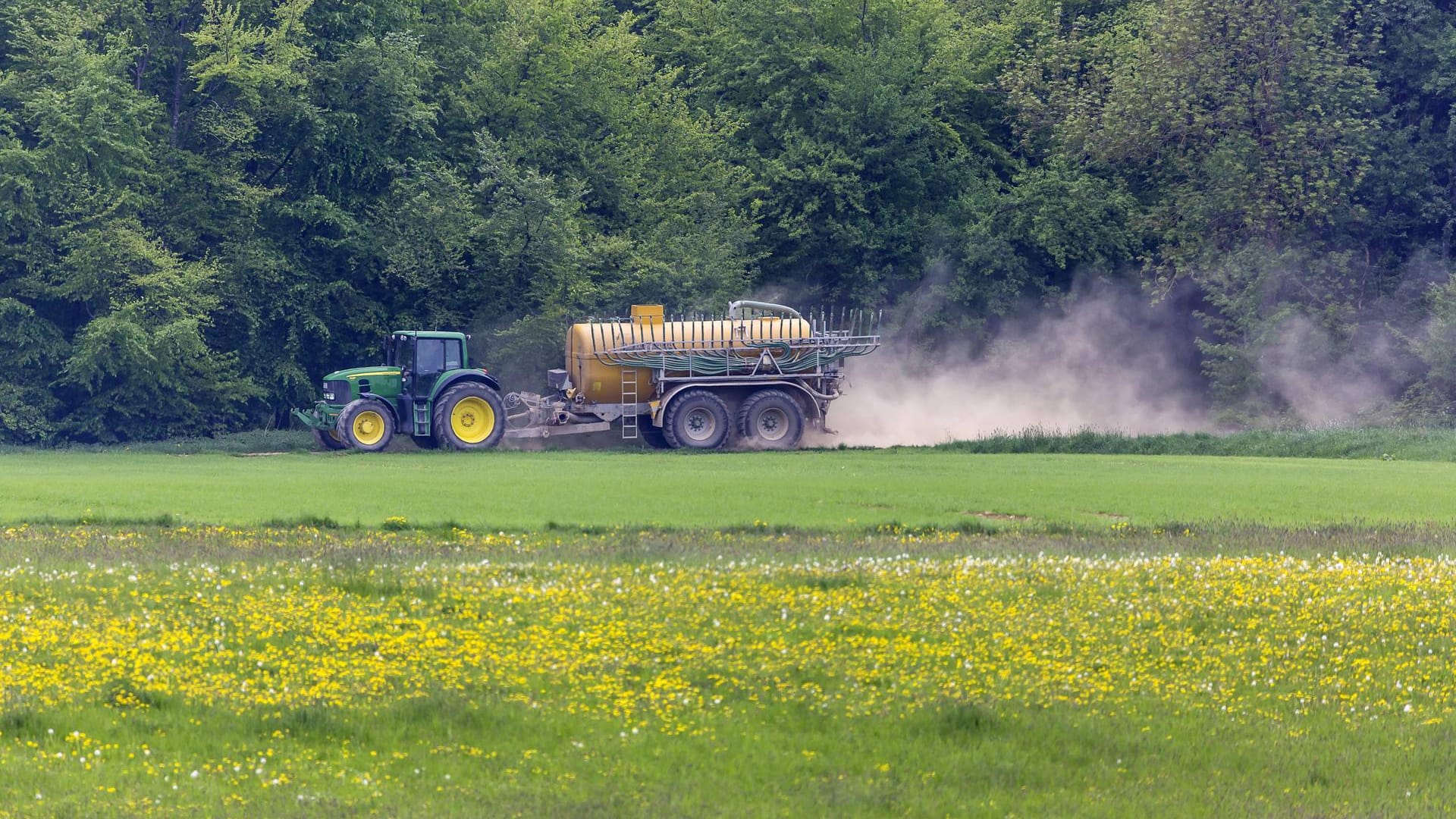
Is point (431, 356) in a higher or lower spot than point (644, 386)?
higher

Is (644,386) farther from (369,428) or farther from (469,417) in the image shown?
(369,428)

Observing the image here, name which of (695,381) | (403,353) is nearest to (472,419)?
(403,353)

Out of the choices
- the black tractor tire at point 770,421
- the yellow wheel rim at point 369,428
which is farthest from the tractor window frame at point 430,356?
the black tractor tire at point 770,421

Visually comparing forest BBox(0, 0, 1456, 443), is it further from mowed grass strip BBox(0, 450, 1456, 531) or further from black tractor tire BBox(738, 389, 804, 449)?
mowed grass strip BBox(0, 450, 1456, 531)

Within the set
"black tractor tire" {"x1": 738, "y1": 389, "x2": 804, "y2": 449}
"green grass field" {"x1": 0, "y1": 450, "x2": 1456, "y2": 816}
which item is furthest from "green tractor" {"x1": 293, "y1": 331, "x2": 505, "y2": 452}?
"green grass field" {"x1": 0, "y1": 450, "x2": 1456, "y2": 816}

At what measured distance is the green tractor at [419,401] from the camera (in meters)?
32.1

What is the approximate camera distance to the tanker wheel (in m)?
33.5

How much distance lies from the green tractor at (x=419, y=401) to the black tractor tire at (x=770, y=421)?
5172 mm

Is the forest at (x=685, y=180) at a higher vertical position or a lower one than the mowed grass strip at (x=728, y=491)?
higher

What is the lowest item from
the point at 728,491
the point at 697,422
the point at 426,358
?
the point at 728,491

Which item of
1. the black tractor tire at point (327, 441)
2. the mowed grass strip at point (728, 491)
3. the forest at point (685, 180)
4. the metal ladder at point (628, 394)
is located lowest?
the mowed grass strip at point (728, 491)

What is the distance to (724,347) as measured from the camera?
1330 inches

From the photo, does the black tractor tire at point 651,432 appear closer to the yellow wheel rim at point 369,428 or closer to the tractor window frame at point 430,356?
the tractor window frame at point 430,356

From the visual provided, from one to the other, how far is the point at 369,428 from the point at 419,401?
1.14 metres
